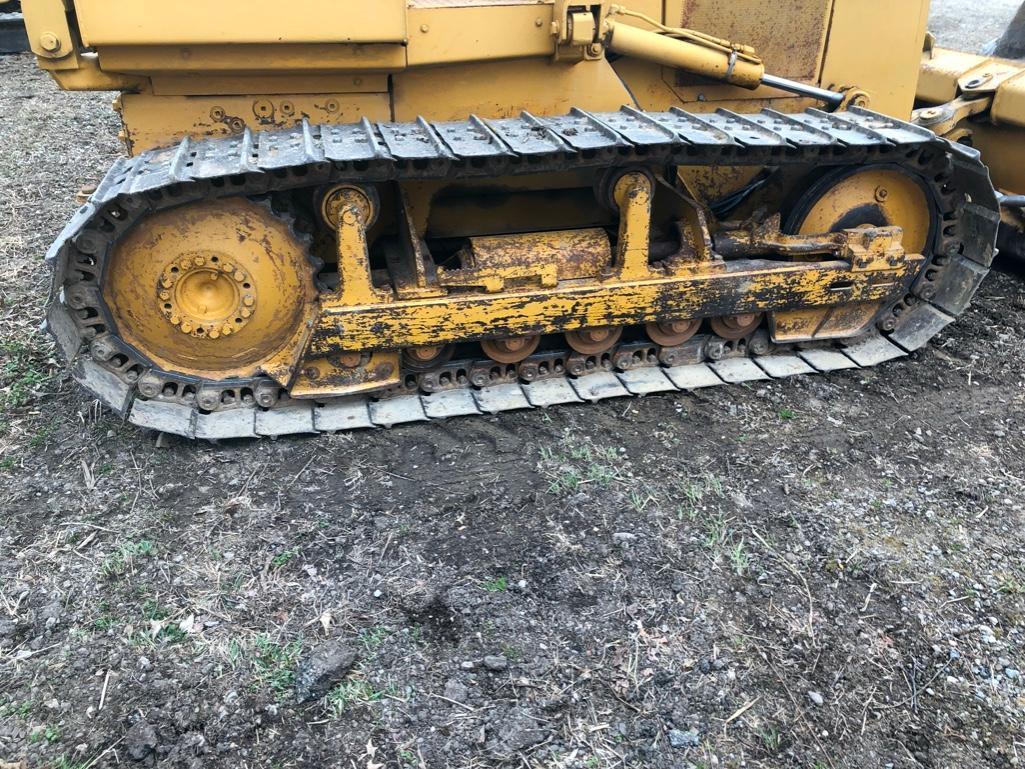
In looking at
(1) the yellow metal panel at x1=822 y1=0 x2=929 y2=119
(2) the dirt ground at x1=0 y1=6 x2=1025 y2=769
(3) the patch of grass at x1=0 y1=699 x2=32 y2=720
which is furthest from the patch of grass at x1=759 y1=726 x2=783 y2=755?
(1) the yellow metal panel at x1=822 y1=0 x2=929 y2=119

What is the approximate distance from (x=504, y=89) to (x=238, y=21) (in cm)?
136

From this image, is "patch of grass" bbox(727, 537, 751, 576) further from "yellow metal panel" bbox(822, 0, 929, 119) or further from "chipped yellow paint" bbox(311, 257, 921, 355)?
"yellow metal panel" bbox(822, 0, 929, 119)

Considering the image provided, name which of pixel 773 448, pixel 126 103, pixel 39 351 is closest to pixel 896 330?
pixel 773 448

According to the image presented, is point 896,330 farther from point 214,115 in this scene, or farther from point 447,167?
point 214,115

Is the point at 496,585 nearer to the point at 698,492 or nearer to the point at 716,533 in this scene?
the point at 716,533

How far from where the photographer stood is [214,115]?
4043 millimetres

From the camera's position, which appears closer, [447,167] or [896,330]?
[447,167]

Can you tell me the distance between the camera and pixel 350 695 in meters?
2.82

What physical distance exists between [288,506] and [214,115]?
1.93 m

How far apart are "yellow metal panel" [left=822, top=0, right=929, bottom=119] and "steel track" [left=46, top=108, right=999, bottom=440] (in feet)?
1.32

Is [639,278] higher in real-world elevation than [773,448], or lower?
higher

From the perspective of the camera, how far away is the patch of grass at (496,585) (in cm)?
326

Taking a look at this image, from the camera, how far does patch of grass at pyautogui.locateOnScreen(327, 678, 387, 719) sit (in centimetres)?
278

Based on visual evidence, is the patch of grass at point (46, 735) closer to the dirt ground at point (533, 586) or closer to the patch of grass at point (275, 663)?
the dirt ground at point (533, 586)
